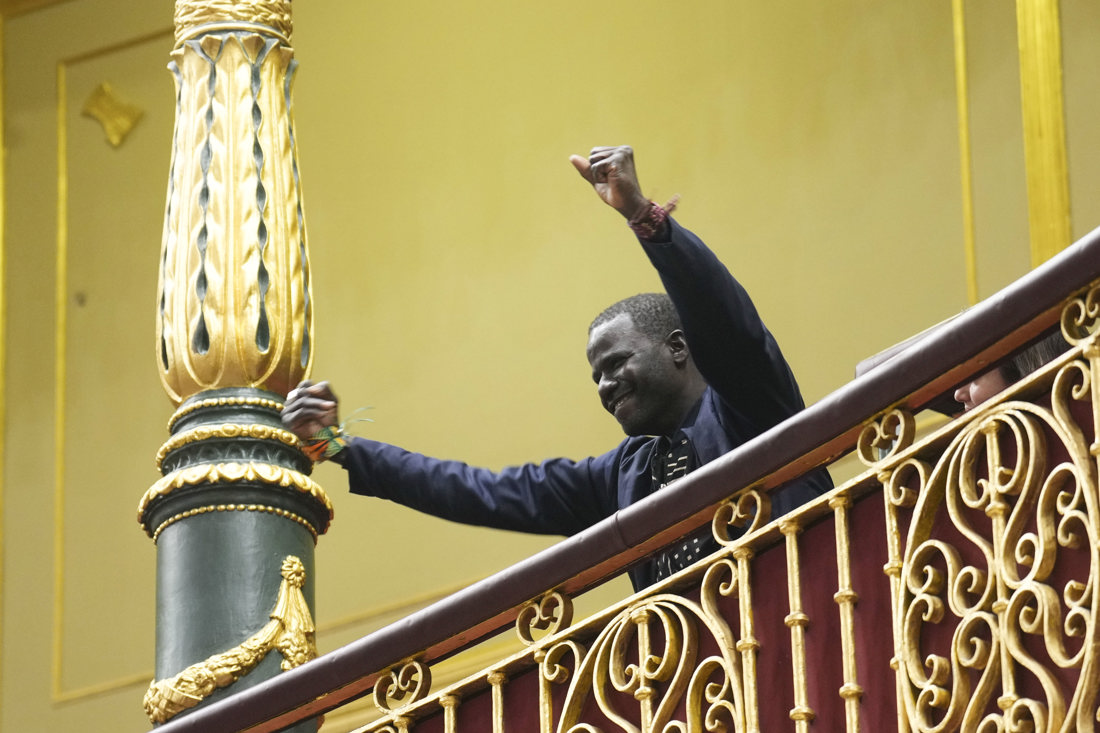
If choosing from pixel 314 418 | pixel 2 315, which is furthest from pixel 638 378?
pixel 2 315

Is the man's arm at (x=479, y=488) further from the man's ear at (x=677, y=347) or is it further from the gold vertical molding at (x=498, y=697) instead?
the gold vertical molding at (x=498, y=697)

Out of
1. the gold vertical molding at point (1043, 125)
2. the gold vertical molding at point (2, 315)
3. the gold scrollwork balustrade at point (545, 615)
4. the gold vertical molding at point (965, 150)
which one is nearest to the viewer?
the gold scrollwork balustrade at point (545, 615)

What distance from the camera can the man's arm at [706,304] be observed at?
3.82m

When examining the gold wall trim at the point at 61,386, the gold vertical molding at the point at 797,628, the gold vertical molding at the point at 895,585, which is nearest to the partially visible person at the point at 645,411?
the gold vertical molding at the point at 797,628

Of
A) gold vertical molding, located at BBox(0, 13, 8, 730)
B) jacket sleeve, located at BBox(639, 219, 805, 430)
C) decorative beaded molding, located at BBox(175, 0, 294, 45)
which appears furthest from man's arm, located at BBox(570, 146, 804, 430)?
gold vertical molding, located at BBox(0, 13, 8, 730)

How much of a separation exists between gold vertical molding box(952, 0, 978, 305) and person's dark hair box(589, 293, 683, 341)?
9.25 ft

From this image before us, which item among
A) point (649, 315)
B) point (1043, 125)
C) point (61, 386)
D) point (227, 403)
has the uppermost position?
point (61, 386)

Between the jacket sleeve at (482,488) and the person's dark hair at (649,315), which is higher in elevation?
the person's dark hair at (649,315)

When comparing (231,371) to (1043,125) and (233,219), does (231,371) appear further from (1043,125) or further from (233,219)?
(1043,125)

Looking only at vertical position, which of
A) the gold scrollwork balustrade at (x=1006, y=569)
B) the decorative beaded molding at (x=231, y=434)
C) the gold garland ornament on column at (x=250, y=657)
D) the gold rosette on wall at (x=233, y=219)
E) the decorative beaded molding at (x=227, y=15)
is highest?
the decorative beaded molding at (x=227, y=15)

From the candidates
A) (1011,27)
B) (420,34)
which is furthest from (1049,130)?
(420,34)

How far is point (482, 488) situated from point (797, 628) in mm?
1474

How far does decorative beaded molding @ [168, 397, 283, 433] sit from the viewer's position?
176 inches

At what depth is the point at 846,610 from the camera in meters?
3.13
